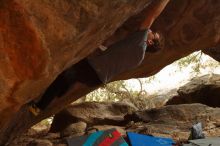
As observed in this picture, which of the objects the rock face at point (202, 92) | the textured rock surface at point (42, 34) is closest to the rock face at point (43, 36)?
the textured rock surface at point (42, 34)

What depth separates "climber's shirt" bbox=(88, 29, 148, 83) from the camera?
6.11 metres

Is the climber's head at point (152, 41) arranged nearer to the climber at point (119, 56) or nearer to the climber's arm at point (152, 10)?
the climber at point (119, 56)

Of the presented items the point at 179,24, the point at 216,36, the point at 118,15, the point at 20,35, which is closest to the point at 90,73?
the point at 118,15

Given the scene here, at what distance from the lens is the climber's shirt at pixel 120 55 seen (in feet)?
20.0

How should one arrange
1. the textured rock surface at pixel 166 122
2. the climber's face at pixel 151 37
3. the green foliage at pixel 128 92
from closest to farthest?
1. the climber's face at pixel 151 37
2. the textured rock surface at pixel 166 122
3. the green foliage at pixel 128 92

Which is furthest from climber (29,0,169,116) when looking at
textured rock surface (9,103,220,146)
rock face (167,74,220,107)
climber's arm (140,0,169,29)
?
rock face (167,74,220,107)

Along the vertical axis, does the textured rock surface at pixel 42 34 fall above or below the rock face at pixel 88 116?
below

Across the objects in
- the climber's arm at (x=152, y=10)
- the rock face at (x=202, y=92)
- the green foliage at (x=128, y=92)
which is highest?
the green foliage at (x=128, y=92)

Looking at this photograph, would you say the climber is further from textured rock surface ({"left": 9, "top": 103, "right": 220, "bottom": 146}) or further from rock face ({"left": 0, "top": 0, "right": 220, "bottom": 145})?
textured rock surface ({"left": 9, "top": 103, "right": 220, "bottom": 146})

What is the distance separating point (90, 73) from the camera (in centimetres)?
652

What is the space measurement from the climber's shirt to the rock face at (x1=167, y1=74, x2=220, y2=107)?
24.8 feet

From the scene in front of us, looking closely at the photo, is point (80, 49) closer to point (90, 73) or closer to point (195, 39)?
point (90, 73)

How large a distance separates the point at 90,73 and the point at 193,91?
26.5 feet

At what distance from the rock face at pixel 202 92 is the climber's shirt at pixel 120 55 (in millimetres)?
7549
